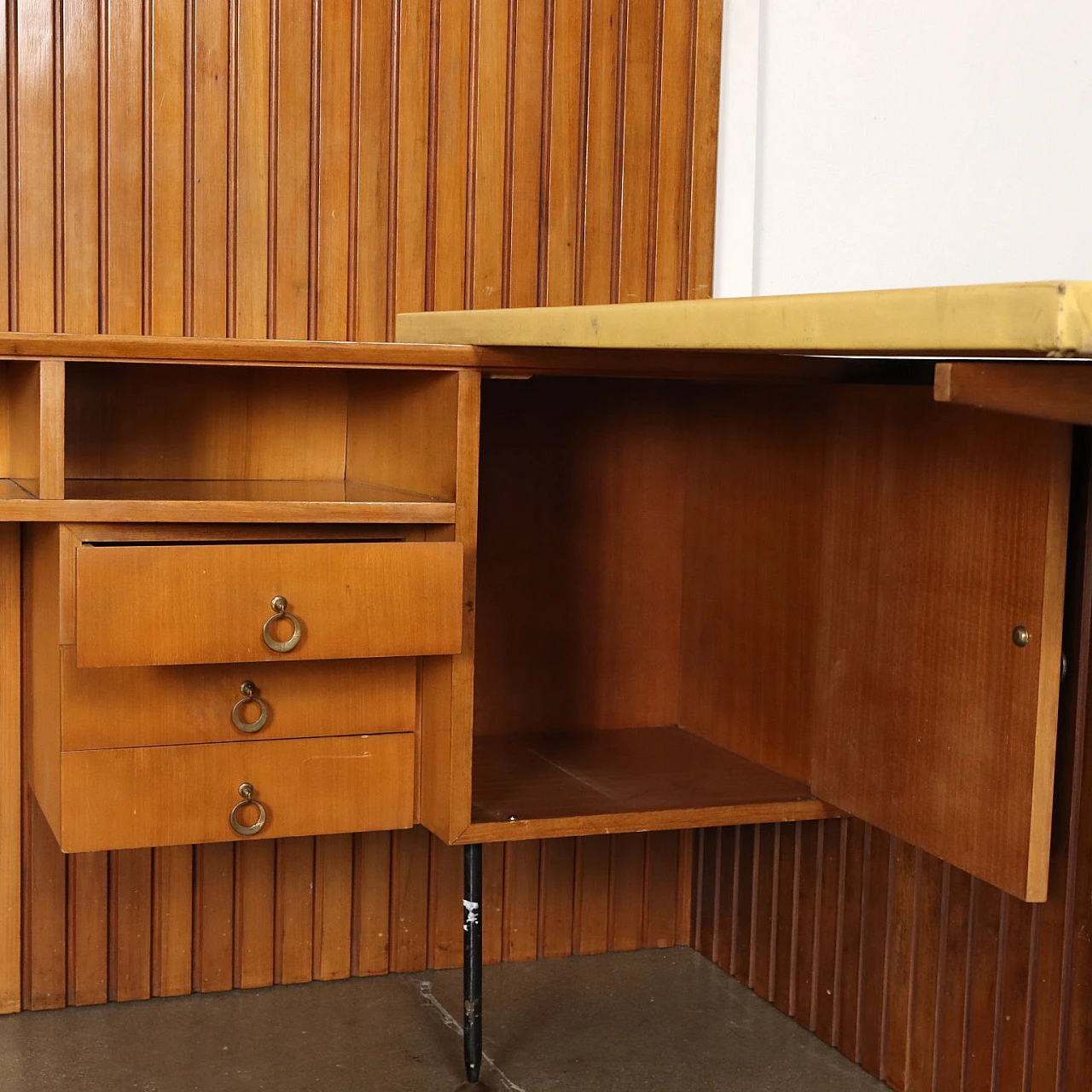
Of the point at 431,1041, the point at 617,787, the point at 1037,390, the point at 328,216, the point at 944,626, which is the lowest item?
the point at 431,1041

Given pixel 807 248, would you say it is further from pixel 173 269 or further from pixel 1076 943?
pixel 1076 943

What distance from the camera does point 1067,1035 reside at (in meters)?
1.55

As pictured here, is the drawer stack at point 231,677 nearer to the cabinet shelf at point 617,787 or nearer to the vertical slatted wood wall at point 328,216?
the cabinet shelf at point 617,787

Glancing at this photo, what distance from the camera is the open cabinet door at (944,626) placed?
4.74 feet

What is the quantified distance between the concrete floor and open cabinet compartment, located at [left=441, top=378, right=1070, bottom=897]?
349mm

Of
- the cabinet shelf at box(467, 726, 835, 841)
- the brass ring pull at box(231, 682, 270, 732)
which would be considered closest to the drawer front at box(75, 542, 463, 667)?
the brass ring pull at box(231, 682, 270, 732)

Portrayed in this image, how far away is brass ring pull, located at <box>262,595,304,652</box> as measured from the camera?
1.55 metres

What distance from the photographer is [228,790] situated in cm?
164

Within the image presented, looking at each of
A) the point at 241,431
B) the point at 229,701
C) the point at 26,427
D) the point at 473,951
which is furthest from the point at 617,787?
the point at 26,427

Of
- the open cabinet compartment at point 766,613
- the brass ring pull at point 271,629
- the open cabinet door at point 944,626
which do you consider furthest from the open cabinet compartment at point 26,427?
the open cabinet door at point 944,626

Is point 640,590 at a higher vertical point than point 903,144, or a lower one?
lower

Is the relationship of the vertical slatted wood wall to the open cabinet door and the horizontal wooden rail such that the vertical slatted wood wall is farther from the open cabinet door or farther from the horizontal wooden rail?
the horizontal wooden rail

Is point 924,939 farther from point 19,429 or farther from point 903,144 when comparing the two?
point 19,429

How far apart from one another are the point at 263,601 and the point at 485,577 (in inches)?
24.8
